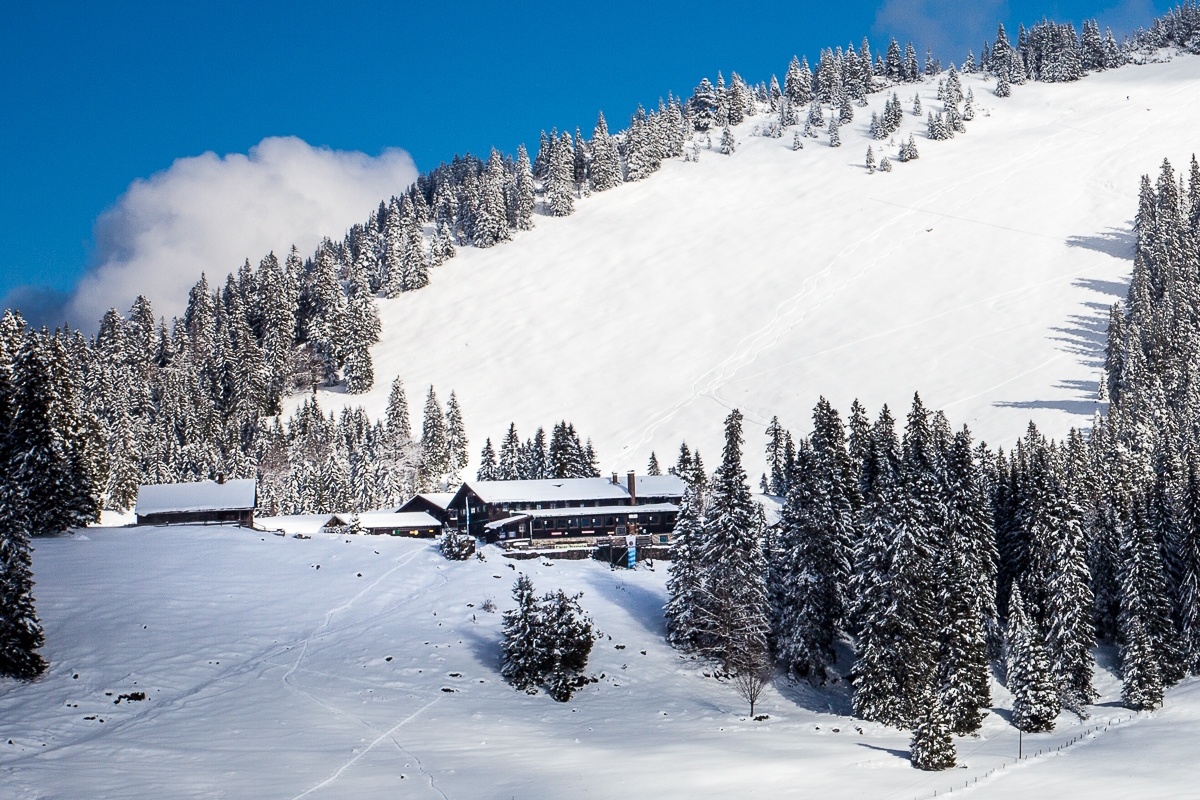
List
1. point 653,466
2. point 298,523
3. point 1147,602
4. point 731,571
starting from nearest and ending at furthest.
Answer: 1. point 731,571
2. point 1147,602
3. point 298,523
4. point 653,466

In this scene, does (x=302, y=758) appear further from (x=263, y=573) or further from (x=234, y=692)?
(x=263, y=573)

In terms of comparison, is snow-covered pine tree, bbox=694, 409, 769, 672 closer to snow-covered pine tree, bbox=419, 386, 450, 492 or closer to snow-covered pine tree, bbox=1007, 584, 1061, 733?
snow-covered pine tree, bbox=1007, 584, 1061, 733

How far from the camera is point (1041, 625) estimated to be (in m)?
55.2

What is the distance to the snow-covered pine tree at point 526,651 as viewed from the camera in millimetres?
47938

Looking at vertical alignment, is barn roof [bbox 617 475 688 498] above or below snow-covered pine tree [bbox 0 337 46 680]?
above

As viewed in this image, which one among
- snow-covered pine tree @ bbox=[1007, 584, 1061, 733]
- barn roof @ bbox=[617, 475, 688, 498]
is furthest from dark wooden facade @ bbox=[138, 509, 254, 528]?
snow-covered pine tree @ bbox=[1007, 584, 1061, 733]

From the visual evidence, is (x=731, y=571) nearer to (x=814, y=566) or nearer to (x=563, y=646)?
(x=814, y=566)

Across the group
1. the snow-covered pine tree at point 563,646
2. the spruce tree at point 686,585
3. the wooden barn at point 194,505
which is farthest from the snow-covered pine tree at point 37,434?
the spruce tree at point 686,585

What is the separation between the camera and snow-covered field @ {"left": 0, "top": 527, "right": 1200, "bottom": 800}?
3166 centimetres

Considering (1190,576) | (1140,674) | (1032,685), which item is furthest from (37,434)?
(1190,576)

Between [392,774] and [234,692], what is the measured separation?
43.6 ft

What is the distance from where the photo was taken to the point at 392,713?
4162 cm

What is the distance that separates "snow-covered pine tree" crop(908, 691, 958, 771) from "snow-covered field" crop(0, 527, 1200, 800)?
1.05 m

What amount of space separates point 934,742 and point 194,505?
65.4 meters
